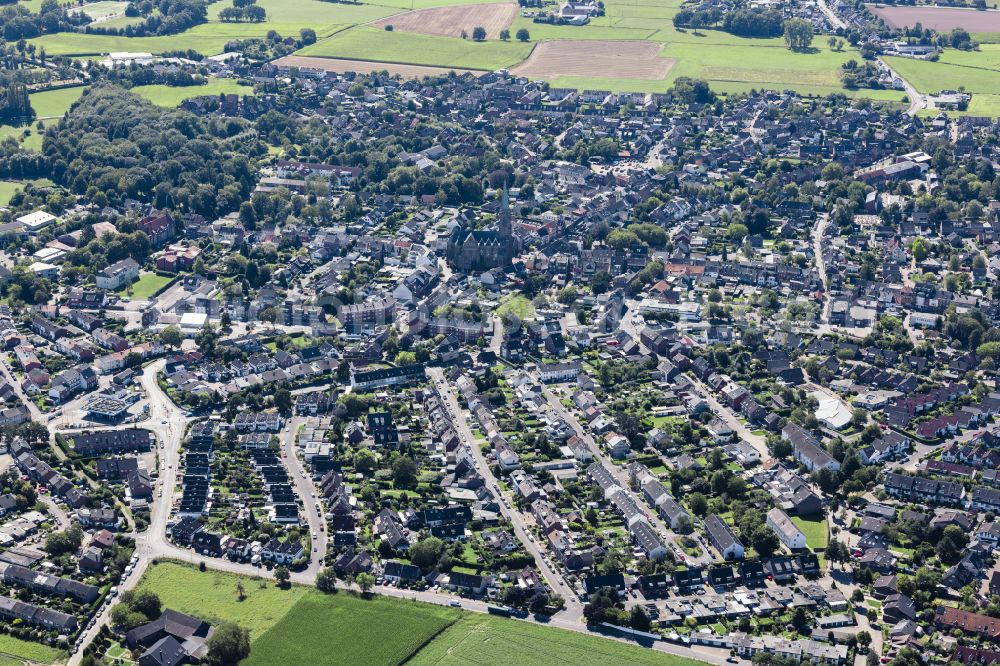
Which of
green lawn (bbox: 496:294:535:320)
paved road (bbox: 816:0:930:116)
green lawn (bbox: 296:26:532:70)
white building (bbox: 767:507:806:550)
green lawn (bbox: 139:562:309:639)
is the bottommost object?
green lawn (bbox: 139:562:309:639)

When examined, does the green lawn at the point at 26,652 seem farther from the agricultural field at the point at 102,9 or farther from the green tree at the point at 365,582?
the agricultural field at the point at 102,9

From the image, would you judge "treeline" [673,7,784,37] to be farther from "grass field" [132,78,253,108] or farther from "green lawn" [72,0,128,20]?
"green lawn" [72,0,128,20]

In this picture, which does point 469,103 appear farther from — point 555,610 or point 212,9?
point 555,610

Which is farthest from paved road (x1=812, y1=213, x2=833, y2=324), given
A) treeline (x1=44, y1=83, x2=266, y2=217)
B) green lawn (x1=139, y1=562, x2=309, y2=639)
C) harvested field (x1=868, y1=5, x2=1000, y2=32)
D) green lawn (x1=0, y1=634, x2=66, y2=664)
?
harvested field (x1=868, y1=5, x2=1000, y2=32)

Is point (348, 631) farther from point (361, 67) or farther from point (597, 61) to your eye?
point (597, 61)

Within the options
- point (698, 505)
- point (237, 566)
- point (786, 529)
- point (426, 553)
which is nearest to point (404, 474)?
point (426, 553)

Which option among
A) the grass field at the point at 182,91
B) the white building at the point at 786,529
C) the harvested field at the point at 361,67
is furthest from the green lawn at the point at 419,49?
the white building at the point at 786,529

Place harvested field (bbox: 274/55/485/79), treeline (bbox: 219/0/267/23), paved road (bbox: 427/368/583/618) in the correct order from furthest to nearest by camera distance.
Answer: treeline (bbox: 219/0/267/23), harvested field (bbox: 274/55/485/79), paved road (bbox: 427/368/583/618)
